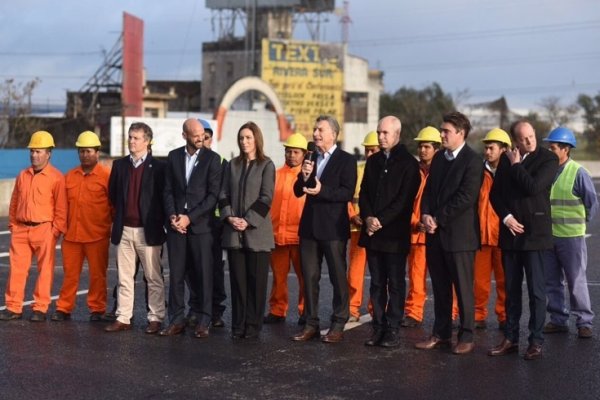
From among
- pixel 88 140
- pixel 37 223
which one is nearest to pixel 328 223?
pixel 88 140

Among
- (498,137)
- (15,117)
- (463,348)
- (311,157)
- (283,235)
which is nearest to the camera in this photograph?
(463,348)

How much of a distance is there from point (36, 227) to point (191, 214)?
187cm

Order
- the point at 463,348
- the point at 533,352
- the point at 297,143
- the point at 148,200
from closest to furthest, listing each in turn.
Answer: the point at 533,352
the point at 463,348
the point at 148,200
the point at 297,143

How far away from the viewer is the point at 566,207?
33.7 ft

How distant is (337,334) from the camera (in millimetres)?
9930

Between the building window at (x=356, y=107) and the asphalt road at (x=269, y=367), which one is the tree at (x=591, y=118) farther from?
the asphalt road at (x=269, y=367)

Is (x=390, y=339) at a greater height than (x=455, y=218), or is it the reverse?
(x=455, y=218)

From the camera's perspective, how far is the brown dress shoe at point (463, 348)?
30.6 feet

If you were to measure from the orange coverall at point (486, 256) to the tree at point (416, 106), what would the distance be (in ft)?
253

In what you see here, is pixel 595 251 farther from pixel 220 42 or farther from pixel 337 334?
pixel 220 42

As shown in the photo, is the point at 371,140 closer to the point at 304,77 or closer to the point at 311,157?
the point at 311,157

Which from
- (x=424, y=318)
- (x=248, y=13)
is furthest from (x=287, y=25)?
(x=424, y=318)

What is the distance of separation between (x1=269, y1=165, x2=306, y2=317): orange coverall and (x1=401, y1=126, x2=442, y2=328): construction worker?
112 centimetres

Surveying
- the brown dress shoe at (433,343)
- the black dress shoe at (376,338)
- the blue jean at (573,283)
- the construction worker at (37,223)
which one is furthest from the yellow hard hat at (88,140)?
the blue jean at (573,283)
